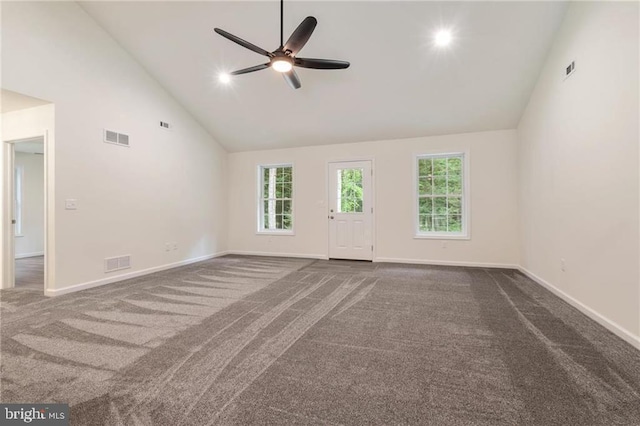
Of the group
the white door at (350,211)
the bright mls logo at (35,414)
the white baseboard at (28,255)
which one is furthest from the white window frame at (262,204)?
the white baseboard at (28,255)

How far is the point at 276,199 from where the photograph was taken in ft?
21.4

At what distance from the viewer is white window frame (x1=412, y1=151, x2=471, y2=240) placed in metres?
5.16

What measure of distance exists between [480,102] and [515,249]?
100 inches

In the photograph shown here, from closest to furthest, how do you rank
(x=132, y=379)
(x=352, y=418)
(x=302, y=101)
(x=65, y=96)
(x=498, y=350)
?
(x=352, y=418) < (x=132, y=379) < (x=498, y=350) < (x=65, y=96) < (x=302, y=101)

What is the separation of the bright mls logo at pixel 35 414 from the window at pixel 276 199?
16.3 feet

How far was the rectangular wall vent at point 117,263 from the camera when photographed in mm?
3984

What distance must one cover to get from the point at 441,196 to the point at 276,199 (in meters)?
3.49

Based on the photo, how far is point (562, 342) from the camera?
7.16 ft

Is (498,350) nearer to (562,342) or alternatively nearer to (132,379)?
(562,342)

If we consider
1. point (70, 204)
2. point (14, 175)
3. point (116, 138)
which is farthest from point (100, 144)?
point (14, 175)

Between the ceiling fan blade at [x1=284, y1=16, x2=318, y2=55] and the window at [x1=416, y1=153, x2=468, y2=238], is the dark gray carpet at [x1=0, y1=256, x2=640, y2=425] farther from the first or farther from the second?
the ceiling fan blade at [x1=284, y1=16, x2=318, y2=55]

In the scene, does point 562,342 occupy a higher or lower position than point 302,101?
lower

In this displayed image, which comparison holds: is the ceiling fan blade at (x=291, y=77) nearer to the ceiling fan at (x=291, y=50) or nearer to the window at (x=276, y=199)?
the ceiling fan at (x=291, y=50)

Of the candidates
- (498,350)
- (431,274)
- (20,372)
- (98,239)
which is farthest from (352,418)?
(98,239)
